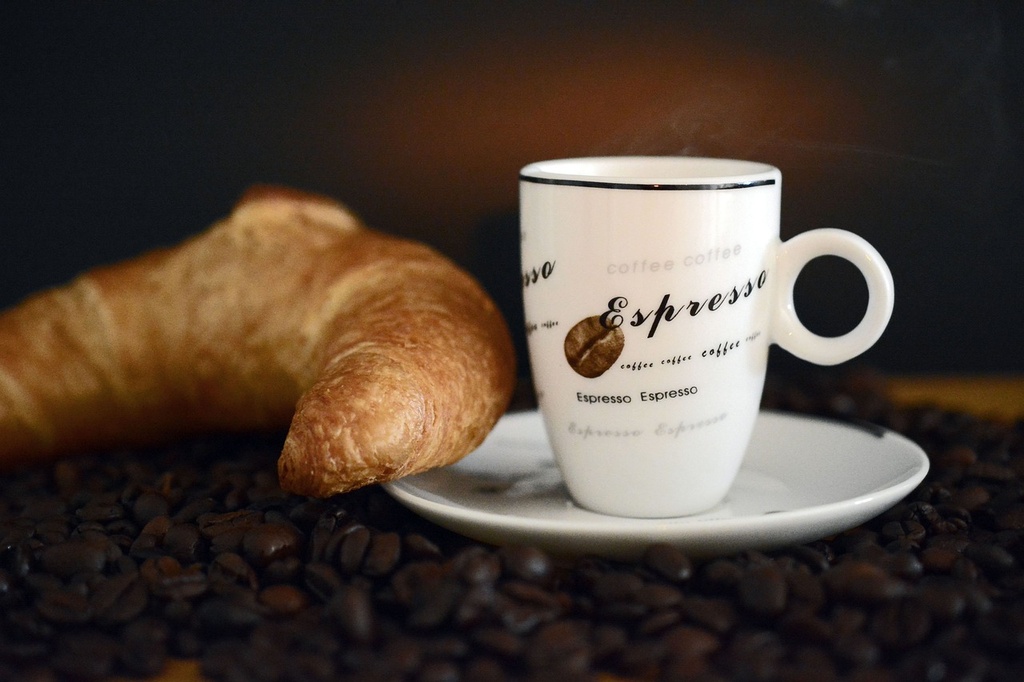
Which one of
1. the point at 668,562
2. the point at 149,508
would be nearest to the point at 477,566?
the point at 668,562

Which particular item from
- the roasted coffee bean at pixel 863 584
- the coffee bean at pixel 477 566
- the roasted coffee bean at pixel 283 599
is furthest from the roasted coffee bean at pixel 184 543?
the roasted coffee bean at pixel 863 584

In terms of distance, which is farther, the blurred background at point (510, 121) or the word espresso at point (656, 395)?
the blurred background at point (510, 121)

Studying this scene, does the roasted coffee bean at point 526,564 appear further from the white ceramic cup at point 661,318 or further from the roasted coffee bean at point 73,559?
the roasted coffee bean at point 73,559

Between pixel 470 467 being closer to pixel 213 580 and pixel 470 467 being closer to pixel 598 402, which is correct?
pixel 598 402

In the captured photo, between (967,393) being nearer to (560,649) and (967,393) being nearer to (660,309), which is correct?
(660,309)

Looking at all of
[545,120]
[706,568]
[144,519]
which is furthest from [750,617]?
[545,120]

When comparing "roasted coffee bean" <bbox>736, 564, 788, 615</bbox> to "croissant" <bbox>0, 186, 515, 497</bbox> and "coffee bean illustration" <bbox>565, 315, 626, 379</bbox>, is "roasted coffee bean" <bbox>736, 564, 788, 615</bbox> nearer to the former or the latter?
"coffee bean illustration" <bbox>565, 315, 626, 379</bbox>

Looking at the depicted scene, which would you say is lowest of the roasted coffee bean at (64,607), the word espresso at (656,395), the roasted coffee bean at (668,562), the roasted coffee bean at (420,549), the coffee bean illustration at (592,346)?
the roasted coffee bean at (64,607)

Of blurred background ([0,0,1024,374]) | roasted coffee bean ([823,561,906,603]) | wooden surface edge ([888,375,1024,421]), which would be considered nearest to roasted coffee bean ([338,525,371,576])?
roasted coffee bean ([823,561,906,603])
